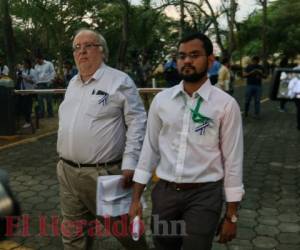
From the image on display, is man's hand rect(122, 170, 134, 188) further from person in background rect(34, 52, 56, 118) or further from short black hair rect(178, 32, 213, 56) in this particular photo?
person in background rect(34, 52, 56, 118)

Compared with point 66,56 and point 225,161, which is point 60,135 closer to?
point 225,161

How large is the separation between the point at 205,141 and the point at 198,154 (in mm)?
79

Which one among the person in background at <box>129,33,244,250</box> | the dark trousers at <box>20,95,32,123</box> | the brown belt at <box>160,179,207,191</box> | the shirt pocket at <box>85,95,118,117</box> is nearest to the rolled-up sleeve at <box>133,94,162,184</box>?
the person in background at <box>129,33,244,250</box>

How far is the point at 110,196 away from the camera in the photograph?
2713 mm

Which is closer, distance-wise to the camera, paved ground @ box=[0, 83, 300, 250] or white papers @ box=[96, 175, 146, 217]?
white papers @ box=[96, 175, 146, 217]

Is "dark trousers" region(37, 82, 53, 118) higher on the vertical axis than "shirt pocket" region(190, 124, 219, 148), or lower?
lower

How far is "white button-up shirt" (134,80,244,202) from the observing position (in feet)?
7.39

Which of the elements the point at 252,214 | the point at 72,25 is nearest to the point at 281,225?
the point at 252,214

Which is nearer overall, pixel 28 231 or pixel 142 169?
pixel 142 169

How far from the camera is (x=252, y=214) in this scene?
4.27 meters

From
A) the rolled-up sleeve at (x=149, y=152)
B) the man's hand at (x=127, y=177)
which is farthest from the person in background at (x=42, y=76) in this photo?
the rolled-up sleeve at (x=149, y=152)

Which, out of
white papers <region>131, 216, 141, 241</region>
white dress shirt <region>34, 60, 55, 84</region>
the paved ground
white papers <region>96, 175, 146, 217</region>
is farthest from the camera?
white dress shirt <region>34, 60, 55, 84</region>

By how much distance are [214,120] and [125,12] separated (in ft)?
34.8

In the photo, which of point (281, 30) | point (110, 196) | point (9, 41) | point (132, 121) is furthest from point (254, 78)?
point (281, 30)
